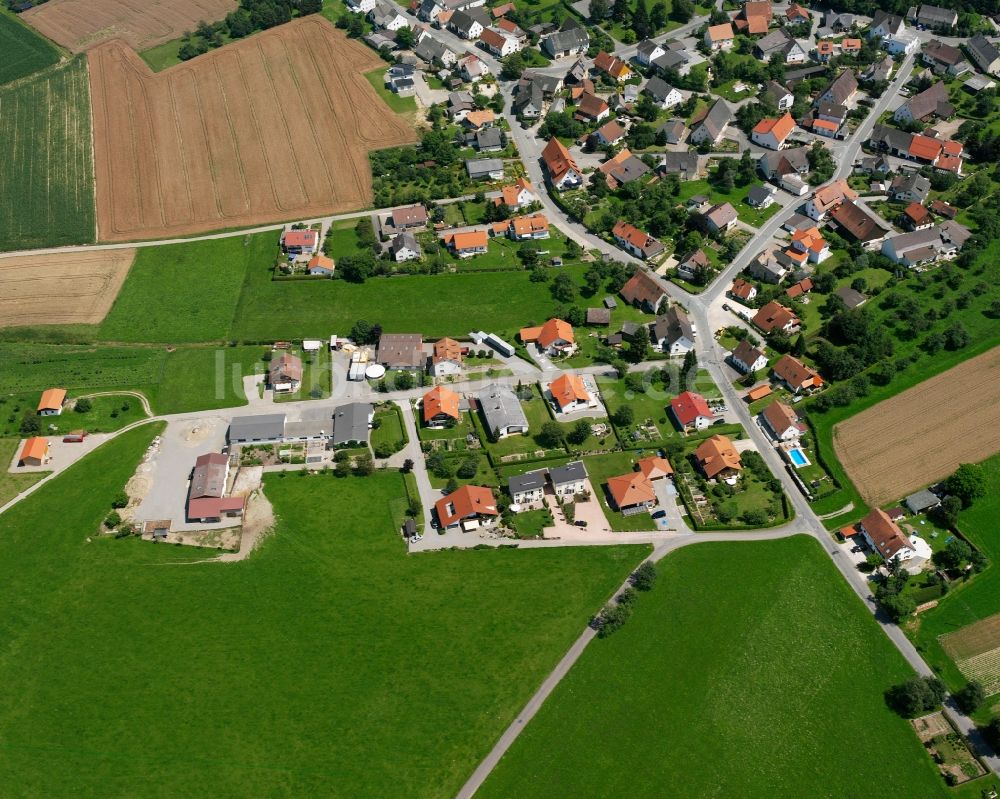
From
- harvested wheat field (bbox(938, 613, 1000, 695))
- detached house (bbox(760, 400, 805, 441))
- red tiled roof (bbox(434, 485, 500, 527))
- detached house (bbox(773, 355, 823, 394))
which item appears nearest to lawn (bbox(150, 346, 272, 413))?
red tiled roof (bbox(434, 485, 500, 527))

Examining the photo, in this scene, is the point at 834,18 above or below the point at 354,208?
above

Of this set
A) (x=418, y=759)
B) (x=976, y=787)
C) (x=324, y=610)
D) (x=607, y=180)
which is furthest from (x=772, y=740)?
(x=607, y=180)

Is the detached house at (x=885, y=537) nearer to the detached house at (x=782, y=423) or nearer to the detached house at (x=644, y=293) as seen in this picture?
the detached house at (x=782, y=423)

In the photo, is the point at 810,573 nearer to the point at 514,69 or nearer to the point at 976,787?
the point at 976,787

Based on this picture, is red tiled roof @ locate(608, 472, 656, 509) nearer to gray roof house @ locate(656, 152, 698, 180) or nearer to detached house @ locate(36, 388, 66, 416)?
gray roof house @ locate(656, 152, 698, 180)

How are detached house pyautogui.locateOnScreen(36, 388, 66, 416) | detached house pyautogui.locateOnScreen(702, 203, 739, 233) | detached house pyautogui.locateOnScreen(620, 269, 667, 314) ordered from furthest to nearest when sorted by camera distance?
detached house pyautogui.locateOnScreen(702, 203, 739, 233)
detached house pyautogui.locateOnScreen(620, 269, 667, 314)
detached house pyautogui.locateOnScreen(36, 388, 66, 416)

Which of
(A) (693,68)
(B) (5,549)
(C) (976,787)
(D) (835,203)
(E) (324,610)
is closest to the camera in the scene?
(C) (976,787)
